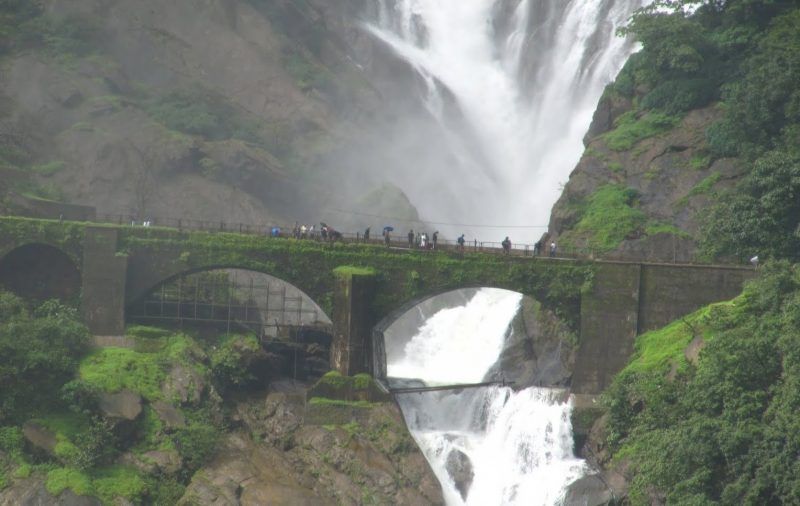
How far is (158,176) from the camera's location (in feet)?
265

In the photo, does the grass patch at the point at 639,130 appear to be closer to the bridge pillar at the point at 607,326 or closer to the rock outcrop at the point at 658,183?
the rock outcrop at the point at 658,183

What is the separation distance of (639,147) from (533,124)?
2790cm

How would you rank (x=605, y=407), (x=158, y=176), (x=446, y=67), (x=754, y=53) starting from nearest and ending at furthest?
(x=605, y=407) → (x=754, y=53) → (x=158, y=176) → (x=446, y=67)

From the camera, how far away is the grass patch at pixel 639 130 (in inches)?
2837

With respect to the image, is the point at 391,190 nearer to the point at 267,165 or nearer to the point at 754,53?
the point at 267,165

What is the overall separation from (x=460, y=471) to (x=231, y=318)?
49.6ft

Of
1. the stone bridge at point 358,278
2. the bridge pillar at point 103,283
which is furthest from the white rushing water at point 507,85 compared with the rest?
the bridge pillar at point 103,283

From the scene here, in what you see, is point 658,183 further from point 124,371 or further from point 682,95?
point 124,371

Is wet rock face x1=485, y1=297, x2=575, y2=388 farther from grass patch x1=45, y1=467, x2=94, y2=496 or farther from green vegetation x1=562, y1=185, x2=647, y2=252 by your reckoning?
grass patch x1=45, y1=467, x2=94, y2=496

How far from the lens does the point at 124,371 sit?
5731 centimetres

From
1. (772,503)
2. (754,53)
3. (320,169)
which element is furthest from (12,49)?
(772,503)

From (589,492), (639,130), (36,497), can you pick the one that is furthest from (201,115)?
(589,492)

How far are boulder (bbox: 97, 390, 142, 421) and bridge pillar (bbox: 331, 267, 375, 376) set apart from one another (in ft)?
31.1

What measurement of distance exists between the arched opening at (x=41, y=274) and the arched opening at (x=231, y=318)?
401cm
